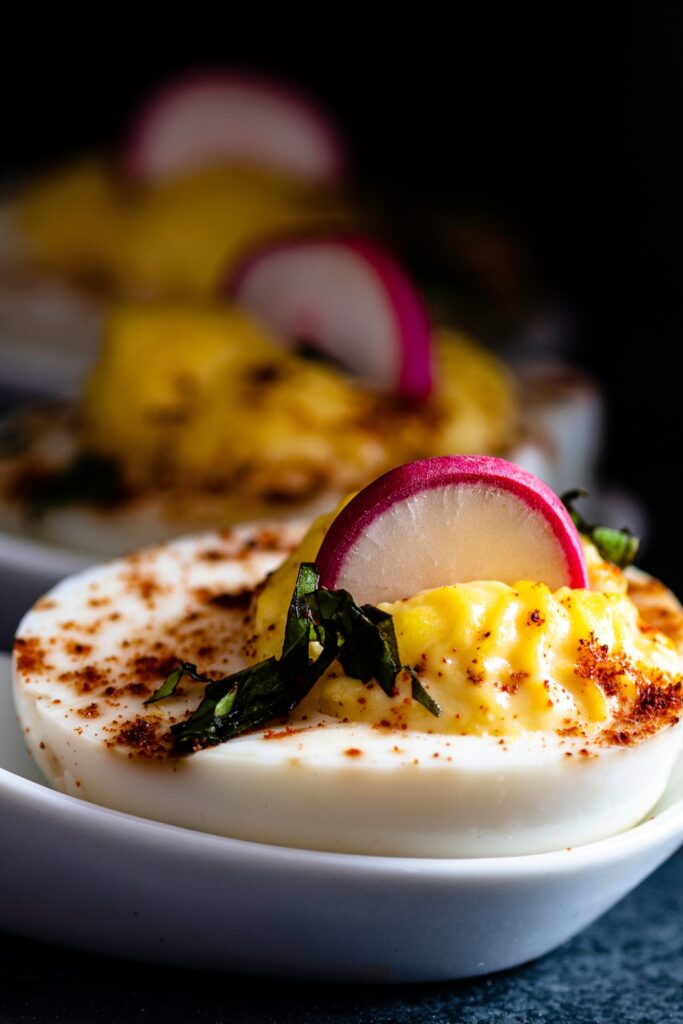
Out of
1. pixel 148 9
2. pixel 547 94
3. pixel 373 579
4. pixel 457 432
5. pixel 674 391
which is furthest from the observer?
pixel 148 9

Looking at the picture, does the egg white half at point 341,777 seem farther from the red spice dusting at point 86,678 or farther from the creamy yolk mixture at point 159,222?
the creamy yolk mixture at point 159,222

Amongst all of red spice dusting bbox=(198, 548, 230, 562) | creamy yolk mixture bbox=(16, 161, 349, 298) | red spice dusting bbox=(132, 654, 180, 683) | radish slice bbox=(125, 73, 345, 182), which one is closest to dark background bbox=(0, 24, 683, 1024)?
radish slice bbox=(125, 73, 345, 182)

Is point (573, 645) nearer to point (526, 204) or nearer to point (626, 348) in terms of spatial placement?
point (626, 348)

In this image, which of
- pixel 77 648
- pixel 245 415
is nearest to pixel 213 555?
pixel 77 648

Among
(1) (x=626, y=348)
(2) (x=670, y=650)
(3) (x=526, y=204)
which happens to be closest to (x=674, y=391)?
(1) (x=626, y=348)

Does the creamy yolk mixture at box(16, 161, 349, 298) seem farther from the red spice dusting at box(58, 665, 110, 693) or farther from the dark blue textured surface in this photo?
the dark blue textured surface

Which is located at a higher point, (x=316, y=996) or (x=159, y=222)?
(x=159, y=222)

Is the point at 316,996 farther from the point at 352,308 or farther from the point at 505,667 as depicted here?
the point at 352,308
